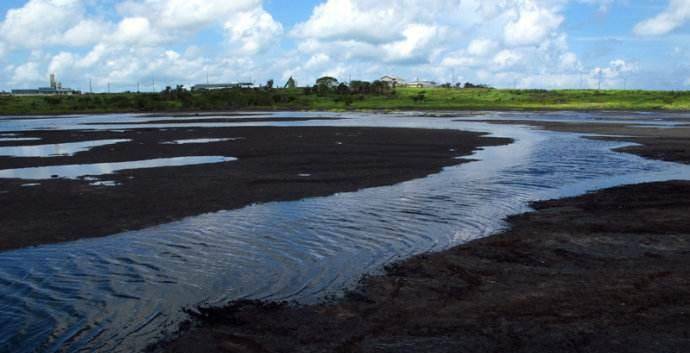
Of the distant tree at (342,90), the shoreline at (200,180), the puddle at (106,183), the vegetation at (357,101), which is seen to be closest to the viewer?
the shoreline at (200,180)

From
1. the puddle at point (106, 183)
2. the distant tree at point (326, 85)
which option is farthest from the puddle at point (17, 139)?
the distant tree at point (326, 85)

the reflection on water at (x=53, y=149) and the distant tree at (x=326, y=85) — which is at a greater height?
the distant tree at (x=326, y=85)

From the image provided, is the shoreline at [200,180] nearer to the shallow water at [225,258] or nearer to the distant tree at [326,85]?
the shallow water at [225,258]

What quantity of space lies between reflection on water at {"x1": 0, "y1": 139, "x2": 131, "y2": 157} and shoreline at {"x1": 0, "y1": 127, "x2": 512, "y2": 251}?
1742 millimetres

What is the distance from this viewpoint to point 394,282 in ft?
41.6

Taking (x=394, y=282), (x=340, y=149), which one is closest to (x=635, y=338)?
(x=394, y=282)

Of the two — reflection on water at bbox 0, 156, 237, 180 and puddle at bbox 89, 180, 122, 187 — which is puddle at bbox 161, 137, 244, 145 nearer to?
reflection on water at bbox 0, 156, 237, 180

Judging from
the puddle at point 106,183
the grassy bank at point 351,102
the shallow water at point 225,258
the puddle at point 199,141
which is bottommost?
the shallow water at point 225,258

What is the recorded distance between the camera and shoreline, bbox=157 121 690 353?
9.44m

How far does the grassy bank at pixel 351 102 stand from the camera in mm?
138625

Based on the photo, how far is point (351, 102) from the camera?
150875mm

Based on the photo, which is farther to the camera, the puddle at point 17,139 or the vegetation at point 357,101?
the vegetation at point 357,101

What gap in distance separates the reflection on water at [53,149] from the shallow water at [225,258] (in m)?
25.2

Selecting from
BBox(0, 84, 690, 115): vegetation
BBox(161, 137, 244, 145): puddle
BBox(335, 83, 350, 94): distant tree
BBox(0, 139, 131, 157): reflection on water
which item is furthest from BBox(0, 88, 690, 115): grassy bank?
BBox(0, 139, 131, 157): reflection on water
